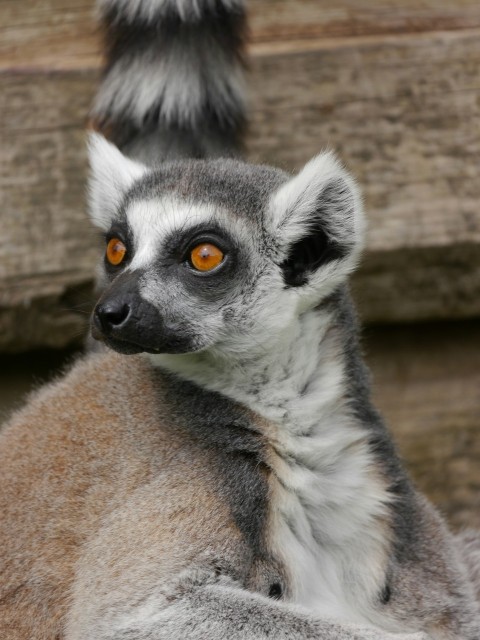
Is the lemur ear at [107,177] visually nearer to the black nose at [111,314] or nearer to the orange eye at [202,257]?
the orange eye at [202,257]

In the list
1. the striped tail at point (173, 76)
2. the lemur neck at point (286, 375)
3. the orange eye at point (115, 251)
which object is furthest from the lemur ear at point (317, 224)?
the striped tail at point (173, 76)

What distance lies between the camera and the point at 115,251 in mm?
3098

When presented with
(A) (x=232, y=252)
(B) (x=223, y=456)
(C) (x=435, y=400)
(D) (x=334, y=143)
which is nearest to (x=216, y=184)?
(A) (x=232, y=252)

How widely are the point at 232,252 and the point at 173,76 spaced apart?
1076 mm

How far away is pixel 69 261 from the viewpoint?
4.36 meters

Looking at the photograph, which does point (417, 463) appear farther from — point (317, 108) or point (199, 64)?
point (199, 64)

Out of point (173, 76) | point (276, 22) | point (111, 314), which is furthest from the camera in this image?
point (276, 22)

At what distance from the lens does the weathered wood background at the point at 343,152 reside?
4.35 m

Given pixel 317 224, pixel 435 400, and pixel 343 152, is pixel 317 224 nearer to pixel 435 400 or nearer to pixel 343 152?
pixel 343 152

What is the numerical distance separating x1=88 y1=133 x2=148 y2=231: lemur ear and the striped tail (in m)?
0.28

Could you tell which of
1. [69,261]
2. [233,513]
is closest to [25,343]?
[69,261]

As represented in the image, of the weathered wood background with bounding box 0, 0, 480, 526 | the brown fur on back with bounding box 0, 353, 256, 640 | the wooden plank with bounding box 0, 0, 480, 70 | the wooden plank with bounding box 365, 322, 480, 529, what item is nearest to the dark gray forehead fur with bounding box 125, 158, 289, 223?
the brown fur on back with bounding box 0, 353, 256, 640

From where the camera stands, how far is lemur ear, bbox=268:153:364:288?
3006 millimetres

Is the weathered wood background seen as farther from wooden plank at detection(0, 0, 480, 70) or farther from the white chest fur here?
the white chest fur
